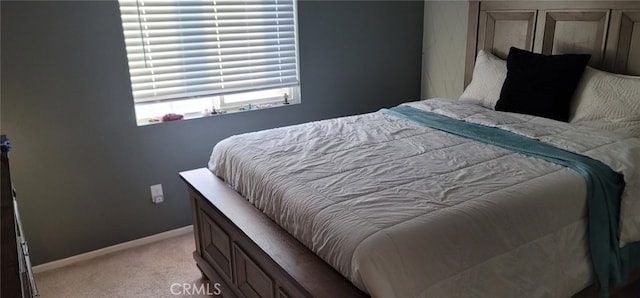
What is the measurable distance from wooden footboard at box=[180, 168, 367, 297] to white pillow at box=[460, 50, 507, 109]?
1.77 m

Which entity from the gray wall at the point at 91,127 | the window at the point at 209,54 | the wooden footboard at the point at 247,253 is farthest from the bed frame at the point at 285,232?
the window at the point at 209,54

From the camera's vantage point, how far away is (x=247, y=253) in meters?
1.93

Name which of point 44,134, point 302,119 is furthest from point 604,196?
point 44,134

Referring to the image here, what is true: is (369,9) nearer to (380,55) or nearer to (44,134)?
(380,55)

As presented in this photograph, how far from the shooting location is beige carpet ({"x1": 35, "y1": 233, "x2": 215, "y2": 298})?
251cm

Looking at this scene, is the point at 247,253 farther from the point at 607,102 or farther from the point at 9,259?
the point at 607,102

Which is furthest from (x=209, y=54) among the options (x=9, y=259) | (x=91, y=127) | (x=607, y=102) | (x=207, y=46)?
(x=607, y=102)

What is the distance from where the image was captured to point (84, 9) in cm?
259

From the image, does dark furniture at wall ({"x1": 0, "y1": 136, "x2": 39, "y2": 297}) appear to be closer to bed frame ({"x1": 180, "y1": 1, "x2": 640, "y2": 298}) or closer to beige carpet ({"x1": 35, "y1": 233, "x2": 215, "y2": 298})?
bed frame ({"x1": 180, "y1": 1, "x2": 640, "y2": 298})

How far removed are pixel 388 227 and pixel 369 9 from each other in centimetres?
249

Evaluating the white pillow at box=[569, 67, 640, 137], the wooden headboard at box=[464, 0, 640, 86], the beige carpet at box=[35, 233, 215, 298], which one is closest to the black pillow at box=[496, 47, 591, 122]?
the white pillow at box=[569, 67, 640, 137]

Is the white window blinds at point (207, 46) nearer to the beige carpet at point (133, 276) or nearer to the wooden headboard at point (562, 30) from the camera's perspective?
the beige carpet at point (133, 276)

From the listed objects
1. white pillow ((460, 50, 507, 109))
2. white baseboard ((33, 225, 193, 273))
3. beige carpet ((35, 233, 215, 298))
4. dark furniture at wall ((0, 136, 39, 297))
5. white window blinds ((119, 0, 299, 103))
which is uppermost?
white window blinds ((119, 0, 299, 103))

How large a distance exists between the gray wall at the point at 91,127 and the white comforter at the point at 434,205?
2.48ft
